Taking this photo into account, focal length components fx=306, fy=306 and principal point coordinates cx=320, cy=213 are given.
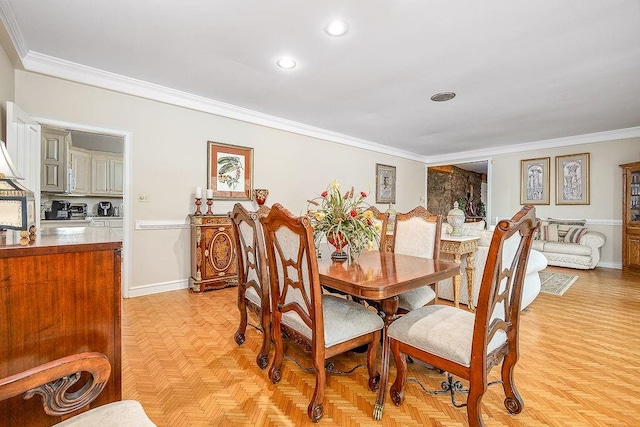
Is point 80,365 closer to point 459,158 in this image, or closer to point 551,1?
point 551,1

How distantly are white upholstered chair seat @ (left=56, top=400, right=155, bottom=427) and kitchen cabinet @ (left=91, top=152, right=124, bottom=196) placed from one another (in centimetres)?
623

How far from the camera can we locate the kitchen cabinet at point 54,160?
4836mm

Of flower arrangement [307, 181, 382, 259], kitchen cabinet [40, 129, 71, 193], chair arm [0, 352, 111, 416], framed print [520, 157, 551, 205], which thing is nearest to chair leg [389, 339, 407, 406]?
flower arrangement [307, 181, 382, 259]

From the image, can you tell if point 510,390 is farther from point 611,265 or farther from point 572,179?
point 572,179

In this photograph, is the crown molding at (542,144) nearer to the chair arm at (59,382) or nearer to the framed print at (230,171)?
the framed print at (230,171)

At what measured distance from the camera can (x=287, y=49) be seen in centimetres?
277

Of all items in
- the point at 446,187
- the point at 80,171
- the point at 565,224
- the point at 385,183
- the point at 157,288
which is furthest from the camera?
the point at 446,187

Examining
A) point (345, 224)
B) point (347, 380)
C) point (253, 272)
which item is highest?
point (345, 224)

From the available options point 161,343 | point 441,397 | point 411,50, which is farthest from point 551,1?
point 161,343

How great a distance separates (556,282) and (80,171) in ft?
27.6

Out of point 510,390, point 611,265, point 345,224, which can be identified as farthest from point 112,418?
point 611,265

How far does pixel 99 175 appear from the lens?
20.4 ft

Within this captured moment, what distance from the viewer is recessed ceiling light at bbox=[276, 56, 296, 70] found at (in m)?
2.95

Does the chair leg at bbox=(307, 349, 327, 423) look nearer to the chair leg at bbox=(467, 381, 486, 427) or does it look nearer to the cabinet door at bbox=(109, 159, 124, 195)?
the chair leg at bbox=(467, 381, 486, 427)
